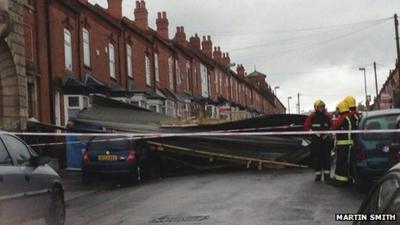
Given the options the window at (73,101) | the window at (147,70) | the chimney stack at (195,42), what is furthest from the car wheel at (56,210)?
the chimney stack at (195,42)

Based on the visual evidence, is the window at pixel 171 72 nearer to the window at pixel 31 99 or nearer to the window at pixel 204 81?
the window at pixel 204 81

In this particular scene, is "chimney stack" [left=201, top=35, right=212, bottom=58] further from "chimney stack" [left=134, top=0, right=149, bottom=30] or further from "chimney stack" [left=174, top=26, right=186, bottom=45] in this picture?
"chimney stack" [left=134, top=0, right=149, bottom=30]

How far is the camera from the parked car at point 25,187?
808 cm

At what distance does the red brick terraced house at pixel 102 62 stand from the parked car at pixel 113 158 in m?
5.71

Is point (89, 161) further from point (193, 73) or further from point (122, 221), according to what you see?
point (193, 73)

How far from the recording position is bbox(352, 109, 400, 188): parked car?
11703 mm

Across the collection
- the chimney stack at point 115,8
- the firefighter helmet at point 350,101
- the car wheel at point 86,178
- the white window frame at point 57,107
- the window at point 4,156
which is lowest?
the car wheel at point 86,178

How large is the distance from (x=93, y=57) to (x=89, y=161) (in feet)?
39.3

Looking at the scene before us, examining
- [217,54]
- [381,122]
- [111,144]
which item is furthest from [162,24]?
[381,122]

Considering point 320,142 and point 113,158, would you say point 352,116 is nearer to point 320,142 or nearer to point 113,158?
point 320,142

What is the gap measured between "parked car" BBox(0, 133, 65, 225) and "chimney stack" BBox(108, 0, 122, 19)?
25.4 m

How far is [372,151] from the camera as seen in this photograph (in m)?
11.8

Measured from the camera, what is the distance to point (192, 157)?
2036cm

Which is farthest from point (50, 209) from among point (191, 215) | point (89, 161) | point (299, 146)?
point (299, 146)
